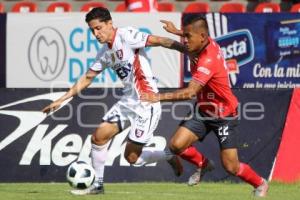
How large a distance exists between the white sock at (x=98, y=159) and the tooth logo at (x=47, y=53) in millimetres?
5278

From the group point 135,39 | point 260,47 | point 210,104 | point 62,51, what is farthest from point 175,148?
point 62,51

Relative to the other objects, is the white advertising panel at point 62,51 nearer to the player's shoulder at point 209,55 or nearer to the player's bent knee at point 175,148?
the player's bent knee at point 175,148

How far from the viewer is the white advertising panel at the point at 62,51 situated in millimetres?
15781

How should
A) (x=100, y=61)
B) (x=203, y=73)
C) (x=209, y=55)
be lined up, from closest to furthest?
(x=203, y=73), (x=209, y=55), (x=100, y=61)

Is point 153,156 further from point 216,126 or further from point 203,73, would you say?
point 203,73

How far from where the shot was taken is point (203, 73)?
32.1 feet

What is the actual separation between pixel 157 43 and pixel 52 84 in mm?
5546

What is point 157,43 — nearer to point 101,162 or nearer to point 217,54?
point 217,54

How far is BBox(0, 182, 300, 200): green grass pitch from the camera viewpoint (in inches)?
405

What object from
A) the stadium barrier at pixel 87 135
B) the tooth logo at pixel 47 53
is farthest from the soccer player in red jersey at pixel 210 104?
the tooth logo at pixel 47 53

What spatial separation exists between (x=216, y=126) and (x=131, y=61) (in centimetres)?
124

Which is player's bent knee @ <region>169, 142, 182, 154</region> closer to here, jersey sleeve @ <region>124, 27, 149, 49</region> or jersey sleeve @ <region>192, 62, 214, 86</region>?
jersey sleeve @ <region>192, 62, 214, 86</region>

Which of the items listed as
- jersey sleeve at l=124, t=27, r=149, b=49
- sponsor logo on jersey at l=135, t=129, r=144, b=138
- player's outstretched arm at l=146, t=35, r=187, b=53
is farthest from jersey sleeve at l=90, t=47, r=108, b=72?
sponsor logo on jersey at l=135, t=129, r=144, b=138

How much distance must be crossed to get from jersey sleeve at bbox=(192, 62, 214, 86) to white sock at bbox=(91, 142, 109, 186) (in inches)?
59.8
